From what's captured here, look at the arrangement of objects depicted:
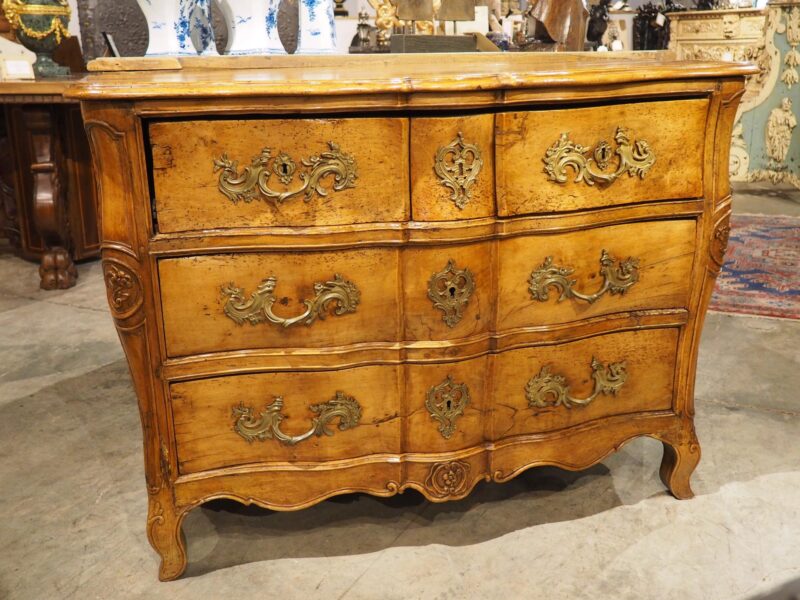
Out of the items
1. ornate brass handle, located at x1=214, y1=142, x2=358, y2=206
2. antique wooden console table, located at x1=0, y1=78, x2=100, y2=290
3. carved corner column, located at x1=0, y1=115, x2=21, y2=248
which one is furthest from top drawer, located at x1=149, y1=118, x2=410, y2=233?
carved corner column, located at x1=0, y1=115, x2=21, y2=248

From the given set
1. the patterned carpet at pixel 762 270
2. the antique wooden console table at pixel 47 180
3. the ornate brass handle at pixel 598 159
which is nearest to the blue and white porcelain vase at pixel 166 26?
the ornate brass handle at pixel 598 159

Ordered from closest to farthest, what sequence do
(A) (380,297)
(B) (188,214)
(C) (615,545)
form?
(B) (188,214) < (A) (380,297) < (C) (615,545)

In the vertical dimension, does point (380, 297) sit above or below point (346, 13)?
below

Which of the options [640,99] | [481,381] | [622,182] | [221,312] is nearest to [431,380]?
[481,381]

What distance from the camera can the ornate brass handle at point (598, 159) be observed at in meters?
1.48

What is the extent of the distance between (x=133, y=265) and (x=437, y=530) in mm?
888

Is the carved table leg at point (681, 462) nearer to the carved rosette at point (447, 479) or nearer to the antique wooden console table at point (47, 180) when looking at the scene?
the carved rosette at point (447, 479)

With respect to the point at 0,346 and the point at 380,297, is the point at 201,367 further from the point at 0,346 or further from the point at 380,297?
the point at 0,346

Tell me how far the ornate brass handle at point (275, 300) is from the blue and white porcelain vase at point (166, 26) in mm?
710

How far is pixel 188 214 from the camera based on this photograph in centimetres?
138

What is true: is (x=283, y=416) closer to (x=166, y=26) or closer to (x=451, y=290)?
(x=451, y=290)

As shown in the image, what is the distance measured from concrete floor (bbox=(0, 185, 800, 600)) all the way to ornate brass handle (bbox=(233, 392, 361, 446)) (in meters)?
0.31

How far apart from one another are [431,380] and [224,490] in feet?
1.54

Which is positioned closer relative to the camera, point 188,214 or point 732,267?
point 188,214
